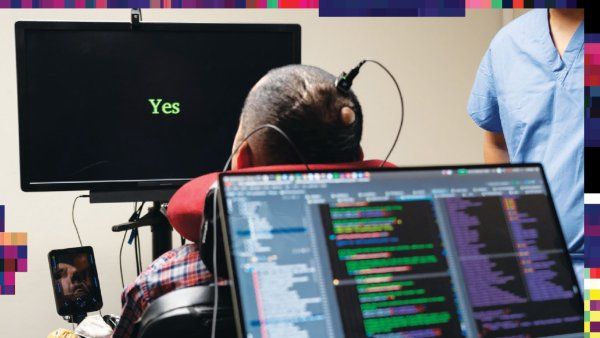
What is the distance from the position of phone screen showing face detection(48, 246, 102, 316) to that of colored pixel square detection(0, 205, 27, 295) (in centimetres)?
72

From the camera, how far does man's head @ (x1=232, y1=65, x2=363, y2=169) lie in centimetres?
93

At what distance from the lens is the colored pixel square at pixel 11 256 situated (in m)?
2.17

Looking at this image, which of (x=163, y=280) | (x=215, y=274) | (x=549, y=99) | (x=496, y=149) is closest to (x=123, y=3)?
(x=496, y=149)

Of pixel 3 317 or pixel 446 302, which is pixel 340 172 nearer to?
pixel 446 302

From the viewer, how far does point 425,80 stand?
250cm

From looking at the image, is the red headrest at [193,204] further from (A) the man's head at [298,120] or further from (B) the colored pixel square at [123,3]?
(B) the colored pixel square at [123,3]

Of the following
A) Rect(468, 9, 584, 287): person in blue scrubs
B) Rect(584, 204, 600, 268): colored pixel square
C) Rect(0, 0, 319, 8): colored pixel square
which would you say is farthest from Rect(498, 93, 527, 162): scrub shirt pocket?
Rect(0, 0, 319, 8): colored pixel square

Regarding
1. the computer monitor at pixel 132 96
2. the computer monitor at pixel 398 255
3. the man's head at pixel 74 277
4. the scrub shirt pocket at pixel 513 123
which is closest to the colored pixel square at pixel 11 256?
the computer monitor at pixel 132 96

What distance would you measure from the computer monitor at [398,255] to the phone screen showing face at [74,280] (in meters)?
0.90

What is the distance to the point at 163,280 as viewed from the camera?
35.3 inches

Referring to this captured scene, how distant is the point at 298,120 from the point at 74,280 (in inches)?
33.1

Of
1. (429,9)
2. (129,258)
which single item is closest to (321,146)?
(429,9)

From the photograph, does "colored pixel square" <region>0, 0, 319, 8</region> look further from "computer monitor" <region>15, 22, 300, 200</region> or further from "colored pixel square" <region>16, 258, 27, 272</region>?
"colored pixel square" <region>16, 258, 27, 272</region>

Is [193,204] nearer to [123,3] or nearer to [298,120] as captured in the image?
[298,120]
